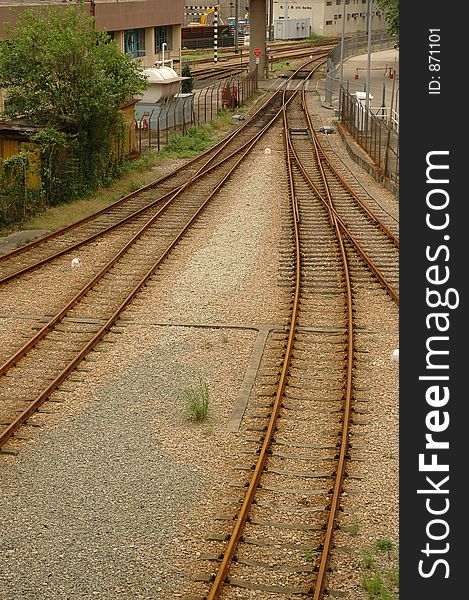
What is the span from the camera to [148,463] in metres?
11.3

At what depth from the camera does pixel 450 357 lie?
552cm

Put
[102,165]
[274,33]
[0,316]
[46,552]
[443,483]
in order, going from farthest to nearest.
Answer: [274,33]
[102,165]
[0,316]
[46,552]
[443,483]

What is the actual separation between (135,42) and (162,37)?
4.87 m

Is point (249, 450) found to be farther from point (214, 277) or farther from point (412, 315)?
point (214, 277)

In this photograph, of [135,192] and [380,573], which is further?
[135,192]

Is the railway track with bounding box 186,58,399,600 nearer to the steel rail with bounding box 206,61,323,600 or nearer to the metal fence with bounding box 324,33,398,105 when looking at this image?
the steel rail with bounding box 206,61,323,600

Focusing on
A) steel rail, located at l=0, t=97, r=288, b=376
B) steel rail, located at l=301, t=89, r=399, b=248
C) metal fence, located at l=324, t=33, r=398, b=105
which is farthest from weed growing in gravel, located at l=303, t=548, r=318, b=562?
metal fence, located at l=324, t=33, r=398, b=105

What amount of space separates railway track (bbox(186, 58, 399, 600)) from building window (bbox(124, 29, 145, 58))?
33312mm

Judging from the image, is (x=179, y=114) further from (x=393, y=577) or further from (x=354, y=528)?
(x=393, y=577)

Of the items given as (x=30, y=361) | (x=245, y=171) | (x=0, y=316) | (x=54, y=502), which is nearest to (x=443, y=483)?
(x=54, y=502)

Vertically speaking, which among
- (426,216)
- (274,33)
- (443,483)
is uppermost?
(274,33)

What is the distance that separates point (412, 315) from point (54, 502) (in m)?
5.77

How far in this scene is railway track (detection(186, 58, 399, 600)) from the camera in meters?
9.05

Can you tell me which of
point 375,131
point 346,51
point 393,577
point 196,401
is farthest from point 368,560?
point 346,51
